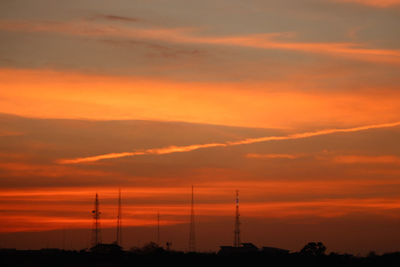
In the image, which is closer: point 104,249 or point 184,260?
point 184,260

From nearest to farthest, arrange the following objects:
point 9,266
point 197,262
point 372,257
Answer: point 9,266
point 197,262
point 372,257

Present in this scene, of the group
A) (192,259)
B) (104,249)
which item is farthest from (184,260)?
(104,249)

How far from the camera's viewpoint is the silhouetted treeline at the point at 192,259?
177m

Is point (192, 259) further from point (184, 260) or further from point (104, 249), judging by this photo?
point (104, 249)

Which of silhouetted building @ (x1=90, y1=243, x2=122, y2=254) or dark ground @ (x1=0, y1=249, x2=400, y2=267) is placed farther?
silhouetted building @ (x1=90, y1=243, x2=122, y2=254)

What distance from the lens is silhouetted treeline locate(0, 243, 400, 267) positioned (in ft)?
581

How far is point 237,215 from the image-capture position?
175750 mm

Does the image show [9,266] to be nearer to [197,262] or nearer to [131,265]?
[131,265]

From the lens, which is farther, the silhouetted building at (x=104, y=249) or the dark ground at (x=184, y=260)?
the silhouetted building at (x=104, y=249)

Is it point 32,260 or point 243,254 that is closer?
point 32,260

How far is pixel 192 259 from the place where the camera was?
610 feet

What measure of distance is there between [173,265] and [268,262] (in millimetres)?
21610

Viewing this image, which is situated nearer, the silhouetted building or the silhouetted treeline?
the silhouetted treeline

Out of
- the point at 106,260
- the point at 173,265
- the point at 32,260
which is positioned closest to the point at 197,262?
the point at 173,265
